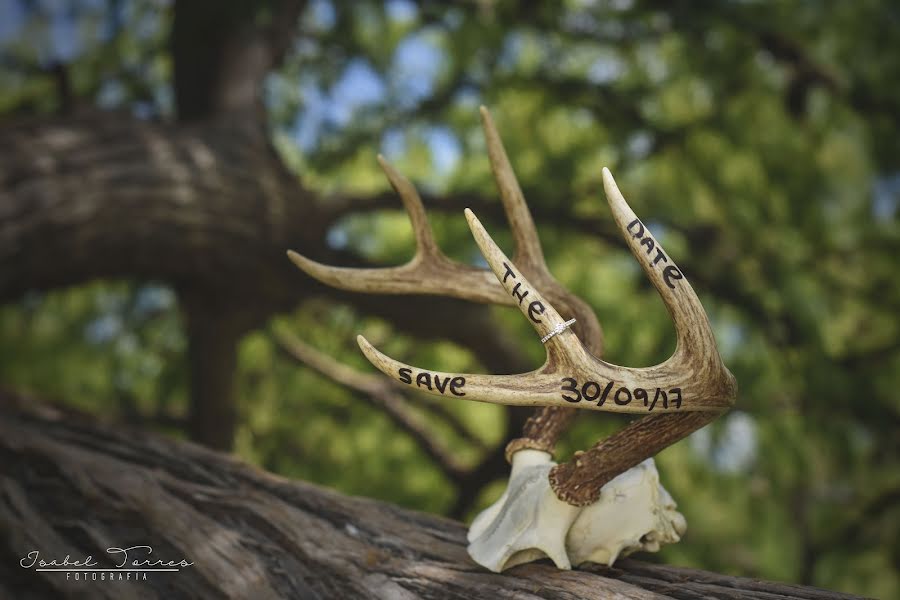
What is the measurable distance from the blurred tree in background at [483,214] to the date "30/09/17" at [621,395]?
4.88 ft

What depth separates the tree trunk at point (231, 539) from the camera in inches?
48.5

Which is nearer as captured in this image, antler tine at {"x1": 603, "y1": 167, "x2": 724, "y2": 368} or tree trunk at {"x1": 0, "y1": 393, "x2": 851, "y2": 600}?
antler tine at {"x1": 603, "y1": 167, "x2": 724, "y2": 368}

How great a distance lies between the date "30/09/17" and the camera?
106 cm

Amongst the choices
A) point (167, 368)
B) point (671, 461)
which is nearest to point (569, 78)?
point (671, 461)

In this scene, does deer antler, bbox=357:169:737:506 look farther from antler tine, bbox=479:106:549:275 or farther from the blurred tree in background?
the blurred tree in background

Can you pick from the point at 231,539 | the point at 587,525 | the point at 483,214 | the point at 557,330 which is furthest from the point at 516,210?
the point at 483,214

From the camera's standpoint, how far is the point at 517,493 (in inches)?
51.1

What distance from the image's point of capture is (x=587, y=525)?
1.23 m

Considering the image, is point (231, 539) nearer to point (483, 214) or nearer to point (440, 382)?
point (440, 382)

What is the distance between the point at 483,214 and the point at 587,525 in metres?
1.53

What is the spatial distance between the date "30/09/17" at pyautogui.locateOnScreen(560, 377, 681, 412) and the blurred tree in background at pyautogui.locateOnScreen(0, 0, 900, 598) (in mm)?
1488
